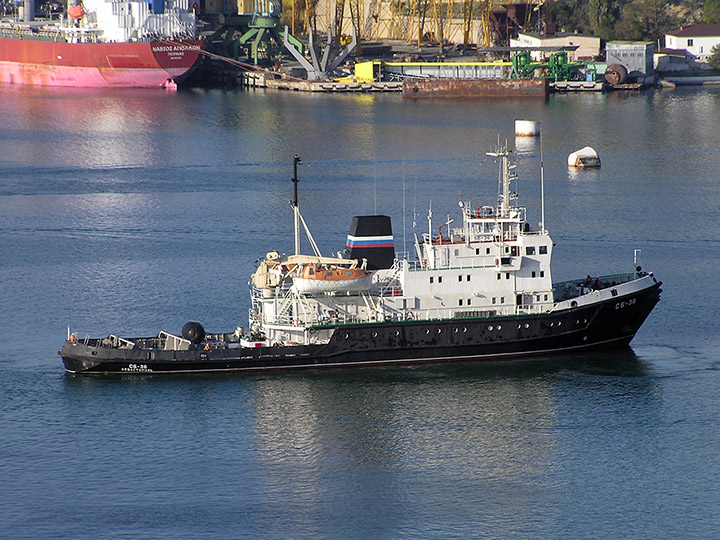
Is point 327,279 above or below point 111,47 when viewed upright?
below

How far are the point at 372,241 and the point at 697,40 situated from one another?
104154 millimetres

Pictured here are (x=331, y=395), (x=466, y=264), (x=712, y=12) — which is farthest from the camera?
(x=712, y=12)

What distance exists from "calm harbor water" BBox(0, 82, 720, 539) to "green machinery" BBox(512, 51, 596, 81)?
45.1 metres

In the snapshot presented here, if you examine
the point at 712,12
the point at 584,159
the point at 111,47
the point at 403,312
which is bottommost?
the point at 403,312

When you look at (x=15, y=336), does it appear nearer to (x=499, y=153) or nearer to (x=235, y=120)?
Answer: (x=499, y=153)

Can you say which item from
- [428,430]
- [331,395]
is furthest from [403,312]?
[428,430]

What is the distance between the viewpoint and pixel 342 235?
61094 mm

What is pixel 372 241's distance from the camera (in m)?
42.6

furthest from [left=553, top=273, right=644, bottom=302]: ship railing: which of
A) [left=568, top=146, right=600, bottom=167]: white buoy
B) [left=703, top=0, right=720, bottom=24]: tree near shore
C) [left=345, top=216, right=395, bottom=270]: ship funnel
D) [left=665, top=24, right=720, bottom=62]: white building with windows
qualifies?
[left=703, top=0, right=720, bottom=24]: tree near shore

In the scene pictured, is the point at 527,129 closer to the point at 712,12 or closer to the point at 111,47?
the point at 111,47

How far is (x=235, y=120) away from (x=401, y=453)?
76.7m

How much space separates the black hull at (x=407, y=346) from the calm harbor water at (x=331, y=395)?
542 mm

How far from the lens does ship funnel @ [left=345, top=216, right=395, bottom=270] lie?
140ft

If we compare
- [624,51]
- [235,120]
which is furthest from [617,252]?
[624,51]
